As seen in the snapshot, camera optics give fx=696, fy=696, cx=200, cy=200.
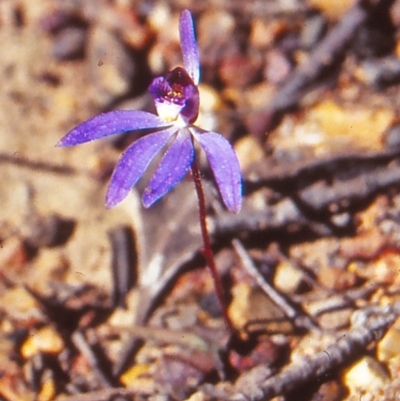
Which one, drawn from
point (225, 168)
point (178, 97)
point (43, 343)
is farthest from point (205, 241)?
point (43, 343)

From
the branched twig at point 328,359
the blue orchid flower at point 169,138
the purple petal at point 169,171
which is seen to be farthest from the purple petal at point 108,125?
the branched twig at point 328,359

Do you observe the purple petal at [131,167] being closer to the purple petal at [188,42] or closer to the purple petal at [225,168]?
the purple petal at [225,168]

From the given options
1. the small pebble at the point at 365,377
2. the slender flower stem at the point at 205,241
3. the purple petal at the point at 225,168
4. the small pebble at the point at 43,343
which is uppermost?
the purple petal at the point at 225,168

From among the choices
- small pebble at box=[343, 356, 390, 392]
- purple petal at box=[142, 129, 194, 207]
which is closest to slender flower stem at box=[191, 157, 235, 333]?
purple petal at box=[142, 129, 194, 207]

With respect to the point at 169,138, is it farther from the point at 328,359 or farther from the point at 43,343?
the point at 43,343

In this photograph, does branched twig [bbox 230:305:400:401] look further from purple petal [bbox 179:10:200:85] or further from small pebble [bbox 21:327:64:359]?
purple petal [bbox 179:10:200:85]

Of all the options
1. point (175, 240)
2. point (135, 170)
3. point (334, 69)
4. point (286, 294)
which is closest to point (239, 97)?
point (334, 69)

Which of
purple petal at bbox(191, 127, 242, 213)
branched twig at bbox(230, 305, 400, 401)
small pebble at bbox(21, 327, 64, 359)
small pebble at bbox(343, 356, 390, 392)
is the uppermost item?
purple petal at bbox(191, 127, 242, 213)
